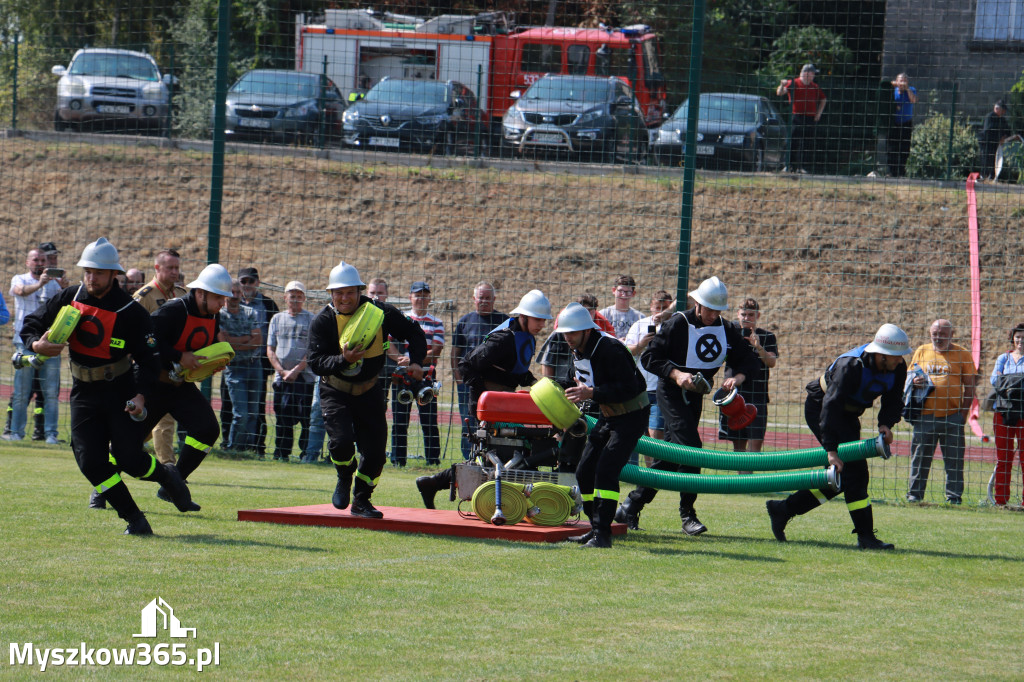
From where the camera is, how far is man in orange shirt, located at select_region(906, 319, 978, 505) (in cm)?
1237

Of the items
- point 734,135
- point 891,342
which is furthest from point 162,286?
point 734,135

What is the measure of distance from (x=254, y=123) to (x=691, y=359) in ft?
33.2

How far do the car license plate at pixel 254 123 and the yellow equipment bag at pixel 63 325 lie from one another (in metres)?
9.74

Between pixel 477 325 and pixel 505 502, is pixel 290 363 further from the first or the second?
pixel 505 502

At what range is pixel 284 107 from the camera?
17.4 meters

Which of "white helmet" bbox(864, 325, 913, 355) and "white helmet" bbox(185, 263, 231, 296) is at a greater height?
"white helmet" bbox(185, 263, 231, 296)

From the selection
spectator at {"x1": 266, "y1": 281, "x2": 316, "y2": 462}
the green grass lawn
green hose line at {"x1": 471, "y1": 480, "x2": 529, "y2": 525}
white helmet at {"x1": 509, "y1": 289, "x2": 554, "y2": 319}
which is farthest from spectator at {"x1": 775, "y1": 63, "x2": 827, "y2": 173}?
green hose line at {"x1": 471, "y1": 480, "x2": 529, "y2": 525}

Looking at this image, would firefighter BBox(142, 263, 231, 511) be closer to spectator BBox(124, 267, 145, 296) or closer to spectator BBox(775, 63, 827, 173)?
spectator BBox(124, 267, 145, 296)

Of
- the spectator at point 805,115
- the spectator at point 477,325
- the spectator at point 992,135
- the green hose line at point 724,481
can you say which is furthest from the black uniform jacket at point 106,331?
the spectator at point 992,135

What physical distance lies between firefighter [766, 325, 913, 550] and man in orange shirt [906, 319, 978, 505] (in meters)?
3.85

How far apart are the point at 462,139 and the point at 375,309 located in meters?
8.11

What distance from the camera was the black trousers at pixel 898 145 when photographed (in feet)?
49.2

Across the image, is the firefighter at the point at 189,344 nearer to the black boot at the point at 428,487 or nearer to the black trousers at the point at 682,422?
the black boot at the point at 428,487

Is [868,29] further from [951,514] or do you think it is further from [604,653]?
[604,653]
